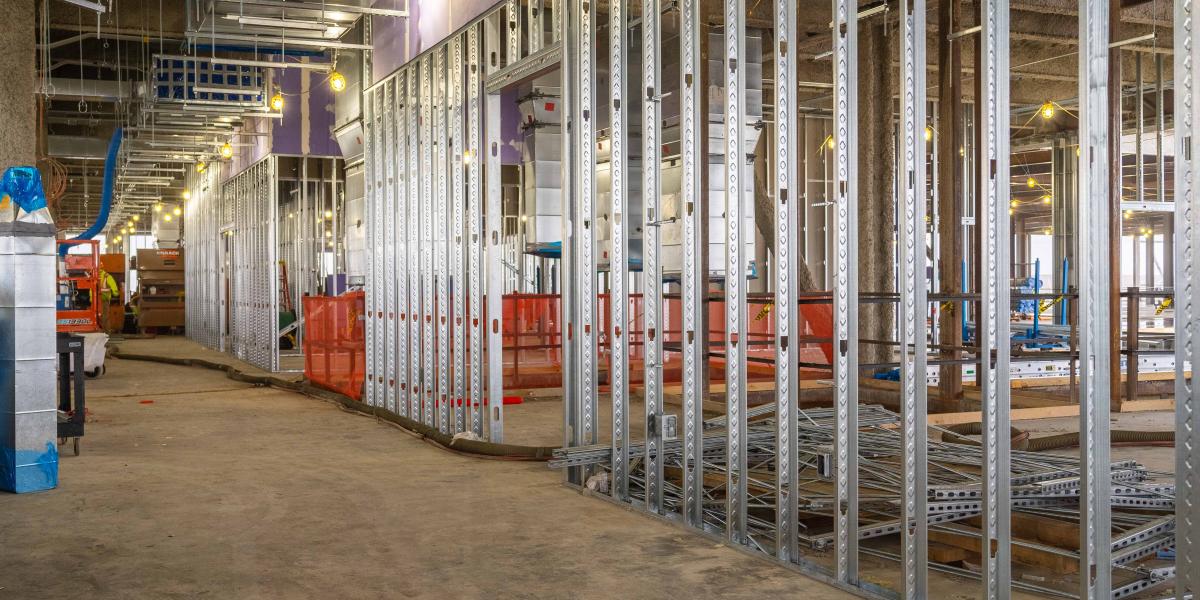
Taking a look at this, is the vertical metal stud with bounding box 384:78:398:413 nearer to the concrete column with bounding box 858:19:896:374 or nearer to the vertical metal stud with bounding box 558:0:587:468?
the vertical metal stud with bounding box 558:0:587:468

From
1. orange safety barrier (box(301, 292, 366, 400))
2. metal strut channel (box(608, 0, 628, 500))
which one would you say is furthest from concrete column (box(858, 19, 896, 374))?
metal strut channel (box(608, 0, 628, 500))

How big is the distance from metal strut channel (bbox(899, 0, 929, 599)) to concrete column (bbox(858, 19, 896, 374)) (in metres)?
9.21

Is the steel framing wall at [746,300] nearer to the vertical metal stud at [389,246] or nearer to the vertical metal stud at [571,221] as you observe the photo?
the vertical metal stud at [571,221]

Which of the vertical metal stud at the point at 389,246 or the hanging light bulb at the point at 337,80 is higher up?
the hanging light bulb at the point at 337,80

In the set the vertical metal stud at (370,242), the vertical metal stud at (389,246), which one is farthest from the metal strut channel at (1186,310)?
the vertical metal stud at (370,242)

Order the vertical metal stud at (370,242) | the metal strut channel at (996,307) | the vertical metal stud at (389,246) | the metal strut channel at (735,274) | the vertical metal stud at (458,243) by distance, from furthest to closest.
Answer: the vertical metal stud at (370,242) → the vertical metal stud at (389,246) → the vertical metal stud at (458,243) → the metal strut channel at (735,274) → the metal strut channel at (996,307)

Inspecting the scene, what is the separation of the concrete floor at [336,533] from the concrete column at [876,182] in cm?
695

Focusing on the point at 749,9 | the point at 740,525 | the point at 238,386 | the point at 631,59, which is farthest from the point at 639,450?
the point at 238,386

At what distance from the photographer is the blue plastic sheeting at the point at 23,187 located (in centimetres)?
756

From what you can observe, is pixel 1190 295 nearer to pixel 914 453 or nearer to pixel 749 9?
pixel 914 453

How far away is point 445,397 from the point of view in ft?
33.0

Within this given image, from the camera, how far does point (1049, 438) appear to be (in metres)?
8.68

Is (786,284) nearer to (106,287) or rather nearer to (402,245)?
(402,245)

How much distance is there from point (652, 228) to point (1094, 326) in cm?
333
